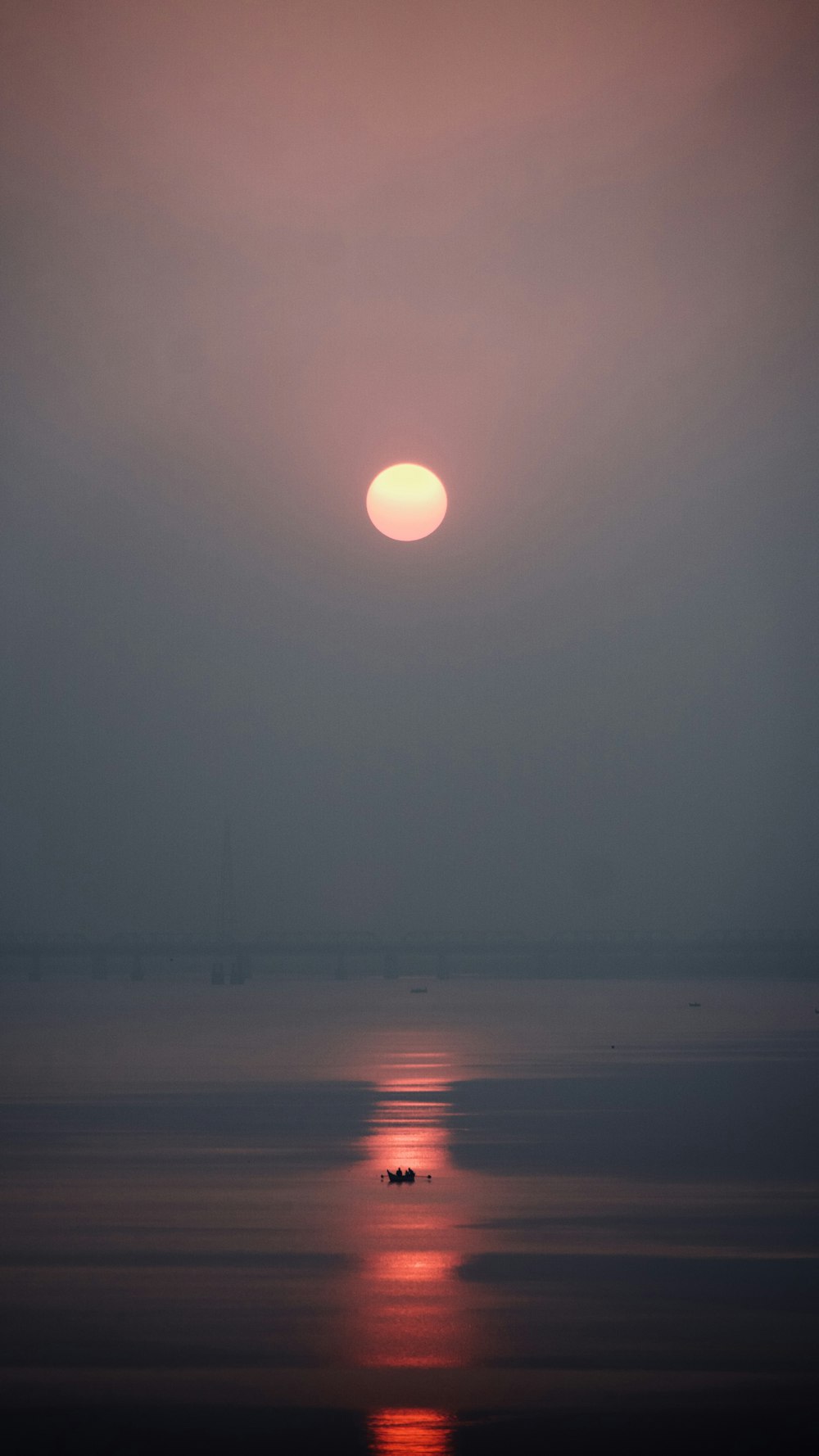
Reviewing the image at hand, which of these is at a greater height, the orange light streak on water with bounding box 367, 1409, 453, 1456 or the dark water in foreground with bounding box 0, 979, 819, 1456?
the dark water in foreground with bounding box 0, 979, 819, 1456

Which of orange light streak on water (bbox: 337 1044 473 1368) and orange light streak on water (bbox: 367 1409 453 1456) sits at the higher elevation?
orange light streak on water (bbox: 337 1044 473 1368)

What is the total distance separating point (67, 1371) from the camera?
30422mm

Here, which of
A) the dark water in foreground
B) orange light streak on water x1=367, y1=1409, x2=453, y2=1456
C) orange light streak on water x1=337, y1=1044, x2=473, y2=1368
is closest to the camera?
orange light streak on water x1=367, y1=1409, x2=453, y2=1456

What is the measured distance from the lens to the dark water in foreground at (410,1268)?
27.9 metres

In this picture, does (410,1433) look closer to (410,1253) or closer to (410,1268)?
(410,1268)

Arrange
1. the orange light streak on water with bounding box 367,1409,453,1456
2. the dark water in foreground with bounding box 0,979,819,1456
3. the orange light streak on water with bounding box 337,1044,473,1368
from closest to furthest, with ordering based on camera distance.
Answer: the orange light streak on water with bounding box 367,1409,453,1456 → the dark water in foreground with bounding box 0,979,819,1456 → the orange light streak on water with bounding box 337,1044,473,1368

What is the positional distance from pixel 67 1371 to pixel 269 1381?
371 centimetres

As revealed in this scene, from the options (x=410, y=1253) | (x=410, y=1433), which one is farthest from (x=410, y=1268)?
(x=410, y=1433)

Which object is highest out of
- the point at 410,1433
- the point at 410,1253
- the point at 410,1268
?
the point at 410,1253

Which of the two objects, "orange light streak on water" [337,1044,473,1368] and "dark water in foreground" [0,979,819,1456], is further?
"orange light streak on water" [337,1044,473,1368]

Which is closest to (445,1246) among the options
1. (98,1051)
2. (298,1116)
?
(298,1116)

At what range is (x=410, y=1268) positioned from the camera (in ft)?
131

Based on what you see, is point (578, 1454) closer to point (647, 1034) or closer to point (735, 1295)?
point (735, 1295)

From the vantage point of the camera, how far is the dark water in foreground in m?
27.9
